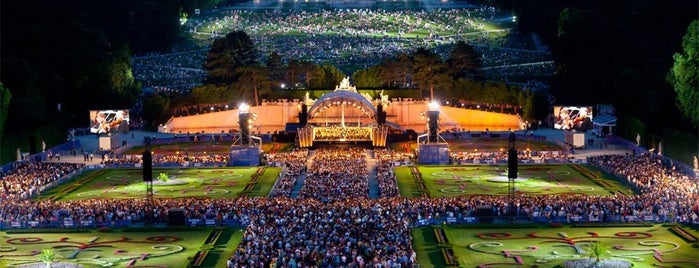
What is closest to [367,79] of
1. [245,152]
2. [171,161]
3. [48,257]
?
[245,152]

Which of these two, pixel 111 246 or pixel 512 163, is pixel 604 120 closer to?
pixel 512 163

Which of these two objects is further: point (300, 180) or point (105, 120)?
point (105, 120)

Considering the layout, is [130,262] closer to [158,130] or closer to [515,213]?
[515,213]

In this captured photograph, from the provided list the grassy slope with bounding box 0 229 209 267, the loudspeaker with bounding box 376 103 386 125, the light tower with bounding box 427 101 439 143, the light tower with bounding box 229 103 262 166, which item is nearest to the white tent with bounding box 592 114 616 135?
the loudspeaker with bounding box 376 103 386 125

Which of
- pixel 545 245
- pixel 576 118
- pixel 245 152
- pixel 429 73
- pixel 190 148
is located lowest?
pixel 545 245

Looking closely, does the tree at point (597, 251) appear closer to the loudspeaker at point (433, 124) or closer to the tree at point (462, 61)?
the loudspeaker at point (433, 124)

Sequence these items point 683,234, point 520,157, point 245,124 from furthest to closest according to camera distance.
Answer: point 245,124 < point 520,157 < point 683,234

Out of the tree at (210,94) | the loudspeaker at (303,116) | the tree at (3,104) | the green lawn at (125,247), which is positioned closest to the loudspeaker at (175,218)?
the green lawn at (125,247)

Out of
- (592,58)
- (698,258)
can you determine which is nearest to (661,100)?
(592,58)
